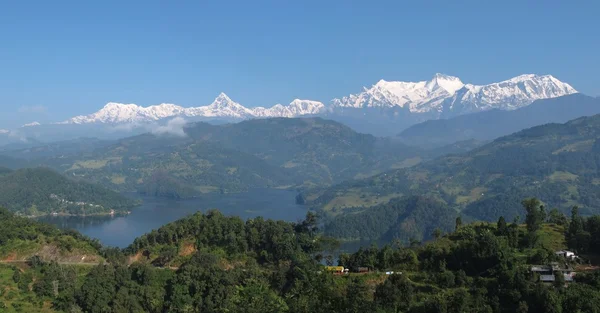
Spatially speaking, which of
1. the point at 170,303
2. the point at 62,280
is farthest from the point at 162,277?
the point at 62,280

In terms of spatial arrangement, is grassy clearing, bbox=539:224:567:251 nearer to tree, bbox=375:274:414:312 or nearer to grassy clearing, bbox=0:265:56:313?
tree, bbox=375:274:414:312

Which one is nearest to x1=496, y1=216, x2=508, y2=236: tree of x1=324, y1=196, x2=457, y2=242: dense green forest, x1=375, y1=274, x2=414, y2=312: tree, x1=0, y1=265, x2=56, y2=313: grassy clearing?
x1=375, y1=274, x2=414, y2=312: tree

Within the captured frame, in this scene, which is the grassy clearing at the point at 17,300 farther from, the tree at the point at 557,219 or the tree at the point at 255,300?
the tree at the point at 557,219

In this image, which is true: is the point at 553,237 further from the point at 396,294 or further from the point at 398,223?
the point at 398,223

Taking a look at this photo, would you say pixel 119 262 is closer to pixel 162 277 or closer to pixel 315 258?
pixel 162 277

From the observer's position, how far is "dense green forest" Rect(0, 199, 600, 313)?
149 feet

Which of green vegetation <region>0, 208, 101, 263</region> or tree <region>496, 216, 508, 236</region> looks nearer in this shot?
tree <region>496, 216, 508, 236</region>

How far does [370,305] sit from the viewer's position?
36.4 meters

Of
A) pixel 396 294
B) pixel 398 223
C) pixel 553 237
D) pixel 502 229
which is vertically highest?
pixel 502 229

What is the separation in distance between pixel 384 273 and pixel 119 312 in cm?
2710

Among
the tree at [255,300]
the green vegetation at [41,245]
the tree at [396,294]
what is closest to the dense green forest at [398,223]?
the green vegetation at [41,245]

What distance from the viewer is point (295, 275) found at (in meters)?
56.2

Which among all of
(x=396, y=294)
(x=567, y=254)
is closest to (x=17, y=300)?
(x=396, y=294)

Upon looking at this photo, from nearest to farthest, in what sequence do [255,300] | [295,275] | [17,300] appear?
[255,300] → [17,300] → [295,275]
